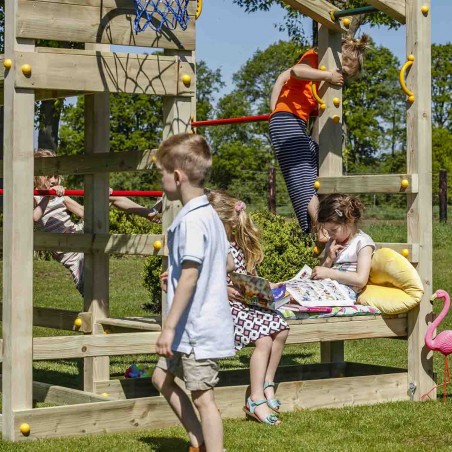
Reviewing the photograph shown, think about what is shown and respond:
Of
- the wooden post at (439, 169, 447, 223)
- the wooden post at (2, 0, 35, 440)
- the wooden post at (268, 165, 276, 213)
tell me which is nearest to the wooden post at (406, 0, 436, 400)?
the wooden post at (2, 0, 35, 440)

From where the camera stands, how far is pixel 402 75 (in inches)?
263

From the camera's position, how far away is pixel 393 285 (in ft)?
22.1

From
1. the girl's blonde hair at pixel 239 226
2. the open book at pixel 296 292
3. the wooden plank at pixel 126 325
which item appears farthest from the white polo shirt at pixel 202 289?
the wooden plank at pixel 126 325

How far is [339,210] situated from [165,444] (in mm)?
2113

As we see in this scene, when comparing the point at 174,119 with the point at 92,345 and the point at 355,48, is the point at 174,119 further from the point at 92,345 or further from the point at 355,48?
the point at 355,48

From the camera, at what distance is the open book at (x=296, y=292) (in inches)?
232

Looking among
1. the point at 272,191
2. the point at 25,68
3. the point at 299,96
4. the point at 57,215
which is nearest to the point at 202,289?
the point at 25,68

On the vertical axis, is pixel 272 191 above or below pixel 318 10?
below

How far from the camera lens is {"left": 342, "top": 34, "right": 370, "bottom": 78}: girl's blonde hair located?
24.0 feet

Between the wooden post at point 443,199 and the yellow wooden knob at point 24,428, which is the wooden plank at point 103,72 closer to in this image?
the yellow wooden knob at point 24,428

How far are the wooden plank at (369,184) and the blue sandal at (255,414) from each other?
5.47ft

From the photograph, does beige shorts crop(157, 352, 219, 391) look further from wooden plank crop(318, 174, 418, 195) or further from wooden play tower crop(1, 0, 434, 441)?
→ wooden plank crop(318, 174, 418, 195)

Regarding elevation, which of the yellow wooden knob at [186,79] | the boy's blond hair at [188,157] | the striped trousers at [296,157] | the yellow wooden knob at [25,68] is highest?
the yellow wooden knob at [186,79]

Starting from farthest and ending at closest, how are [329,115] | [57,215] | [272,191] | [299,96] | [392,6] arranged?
[272,191], [57,215], [299,96], [329,115], [392,6]
